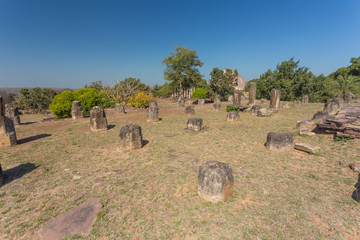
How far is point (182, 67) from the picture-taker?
3222 centimetres

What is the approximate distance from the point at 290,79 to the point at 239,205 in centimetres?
3366

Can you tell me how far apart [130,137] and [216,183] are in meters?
4.92

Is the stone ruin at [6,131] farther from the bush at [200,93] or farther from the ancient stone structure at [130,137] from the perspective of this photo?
the bush at [200,93]

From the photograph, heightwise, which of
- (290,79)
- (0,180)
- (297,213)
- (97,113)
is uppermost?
(290,79)

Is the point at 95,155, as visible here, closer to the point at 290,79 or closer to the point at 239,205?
the point at 239,205

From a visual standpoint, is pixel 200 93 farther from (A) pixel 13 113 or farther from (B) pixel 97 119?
(A) pixel 13 113

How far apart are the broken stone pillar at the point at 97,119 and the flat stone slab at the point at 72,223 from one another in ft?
25.9

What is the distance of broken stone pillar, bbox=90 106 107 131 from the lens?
10961mm

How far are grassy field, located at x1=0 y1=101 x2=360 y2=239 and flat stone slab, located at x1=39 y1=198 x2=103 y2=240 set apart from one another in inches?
6.3

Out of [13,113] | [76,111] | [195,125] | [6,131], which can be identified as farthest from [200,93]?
[6,131]

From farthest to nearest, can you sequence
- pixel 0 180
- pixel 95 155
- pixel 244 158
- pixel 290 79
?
pixel 290 79 < pixel 95 155 < pixel 244 158 < pixel 0 180

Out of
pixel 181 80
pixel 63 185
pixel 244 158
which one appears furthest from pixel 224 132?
pixel 181 80

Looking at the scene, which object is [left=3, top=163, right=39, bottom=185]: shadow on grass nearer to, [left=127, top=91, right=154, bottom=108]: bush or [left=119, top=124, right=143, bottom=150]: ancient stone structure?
[left=119, top=124, right=143, bottom=150]: ancient stone structure

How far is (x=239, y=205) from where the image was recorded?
3.97 m
